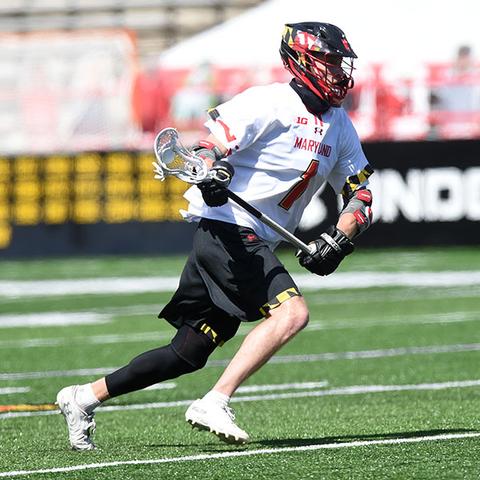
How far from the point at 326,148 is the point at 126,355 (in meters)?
4.86

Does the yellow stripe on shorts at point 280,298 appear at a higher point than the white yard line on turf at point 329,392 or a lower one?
higher

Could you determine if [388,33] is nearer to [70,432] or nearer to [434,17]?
[434,17]

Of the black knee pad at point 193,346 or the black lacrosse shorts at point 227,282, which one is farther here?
the black knee pad at point 193,346

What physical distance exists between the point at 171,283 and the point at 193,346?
11197 millimetres

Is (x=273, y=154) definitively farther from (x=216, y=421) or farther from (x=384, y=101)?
(x=384, y=101)

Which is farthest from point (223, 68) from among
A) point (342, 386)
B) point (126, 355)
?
point (342, 386)

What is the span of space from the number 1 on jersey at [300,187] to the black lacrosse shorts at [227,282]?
200 millimetres

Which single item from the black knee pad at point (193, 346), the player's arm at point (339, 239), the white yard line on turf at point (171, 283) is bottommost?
the white yard line on turf at point (171, 283)

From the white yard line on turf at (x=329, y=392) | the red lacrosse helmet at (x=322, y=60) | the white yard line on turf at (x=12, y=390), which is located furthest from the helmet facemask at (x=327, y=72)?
the white yard line on turf at (x=12, y=390)

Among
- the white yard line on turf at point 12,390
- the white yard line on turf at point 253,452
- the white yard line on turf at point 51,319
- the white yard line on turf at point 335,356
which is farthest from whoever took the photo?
the white yard line on turf at point 51,319

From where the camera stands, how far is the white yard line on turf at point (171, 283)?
16891 millimetres

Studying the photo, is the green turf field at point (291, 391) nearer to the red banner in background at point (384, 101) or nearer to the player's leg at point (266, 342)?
the player's leg at point (266, 342)

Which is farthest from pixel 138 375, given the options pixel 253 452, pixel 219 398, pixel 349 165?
pixel 349 165

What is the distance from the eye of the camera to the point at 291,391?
884 centimetres
